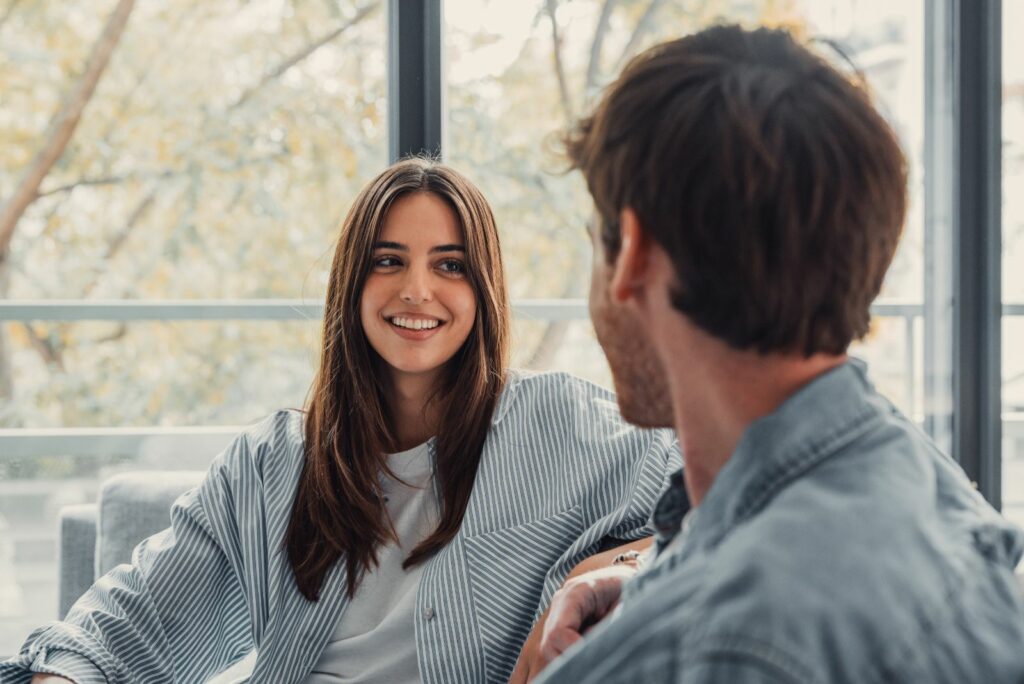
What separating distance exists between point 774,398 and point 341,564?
3.13 ft

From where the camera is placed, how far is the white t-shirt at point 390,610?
4.70 ft

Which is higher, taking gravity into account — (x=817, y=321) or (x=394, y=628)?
(x=817, y=321)

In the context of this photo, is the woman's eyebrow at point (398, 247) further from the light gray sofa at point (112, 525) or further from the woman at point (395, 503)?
the light gray sofa at point (112, 525)

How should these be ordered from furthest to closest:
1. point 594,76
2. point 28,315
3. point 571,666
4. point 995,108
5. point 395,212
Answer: point 594,76 < point 28,315 < point 995,108 < point 395,212 < point 571,666

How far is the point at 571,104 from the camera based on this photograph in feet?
9.53

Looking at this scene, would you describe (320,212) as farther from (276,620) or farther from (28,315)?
(276,620)

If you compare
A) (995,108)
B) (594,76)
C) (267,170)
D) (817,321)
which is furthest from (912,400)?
(817,321)

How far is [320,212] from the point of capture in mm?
2773

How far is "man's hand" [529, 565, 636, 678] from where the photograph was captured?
104cm

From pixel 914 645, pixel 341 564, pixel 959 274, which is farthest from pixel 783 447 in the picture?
pixel 959 274

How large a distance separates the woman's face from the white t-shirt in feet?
0.55

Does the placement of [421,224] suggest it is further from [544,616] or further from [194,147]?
[194,147]

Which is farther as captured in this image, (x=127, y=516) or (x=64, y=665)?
(x=127, y=516)

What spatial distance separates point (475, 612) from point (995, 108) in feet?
6.19
